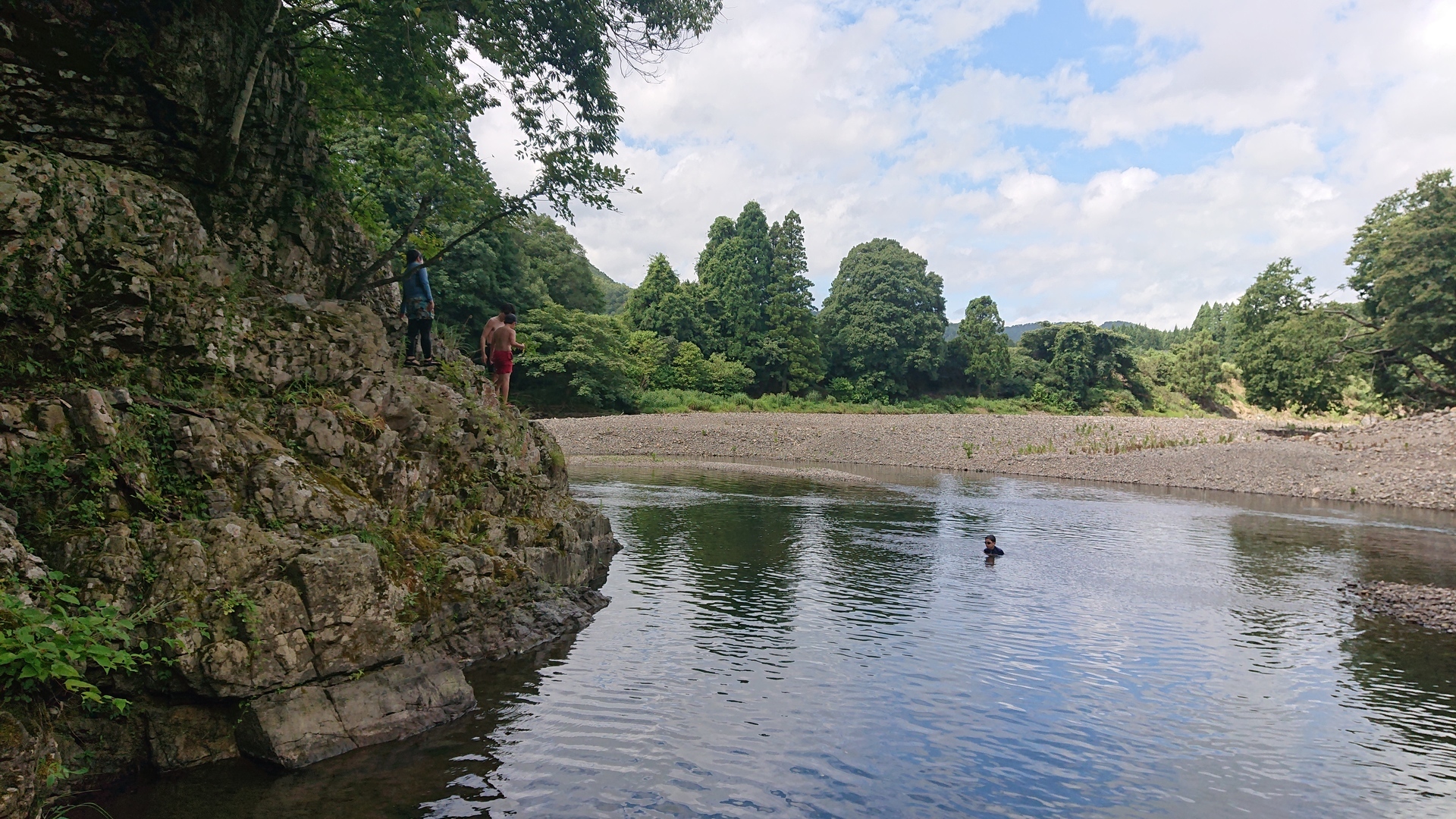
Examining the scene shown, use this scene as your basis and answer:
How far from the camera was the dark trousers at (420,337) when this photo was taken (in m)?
16.1

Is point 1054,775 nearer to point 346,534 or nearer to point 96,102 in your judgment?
point 346,534

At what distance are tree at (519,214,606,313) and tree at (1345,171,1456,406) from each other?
2254 inches

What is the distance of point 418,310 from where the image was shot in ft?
52.2

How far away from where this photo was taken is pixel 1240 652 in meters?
14.0

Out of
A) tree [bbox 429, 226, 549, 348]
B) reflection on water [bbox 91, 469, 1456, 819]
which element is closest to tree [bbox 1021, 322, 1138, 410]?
tree [bbox 429, 226, 549, 348]

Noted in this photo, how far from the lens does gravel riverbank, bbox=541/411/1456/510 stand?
3712 cm

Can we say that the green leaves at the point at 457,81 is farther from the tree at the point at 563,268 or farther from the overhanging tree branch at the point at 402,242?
the tree at the point at 563,268

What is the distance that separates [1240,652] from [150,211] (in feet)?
61.6

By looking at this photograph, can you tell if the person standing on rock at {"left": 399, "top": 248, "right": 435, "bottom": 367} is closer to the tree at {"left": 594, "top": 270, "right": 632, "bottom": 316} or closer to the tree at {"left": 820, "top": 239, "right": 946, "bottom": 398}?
the tree at {"left": 820, "top": 239, "right": 946, "bottom": 398}

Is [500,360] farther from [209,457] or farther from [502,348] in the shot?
[209,457]

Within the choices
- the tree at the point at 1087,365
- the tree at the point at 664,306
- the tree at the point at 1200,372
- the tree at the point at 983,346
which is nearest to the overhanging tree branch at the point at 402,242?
the tree at the point at 664,306

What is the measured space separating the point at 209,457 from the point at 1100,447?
47.7 m

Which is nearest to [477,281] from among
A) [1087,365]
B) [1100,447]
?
[1100,447]

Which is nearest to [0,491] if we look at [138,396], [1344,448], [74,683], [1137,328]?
[138,396]
